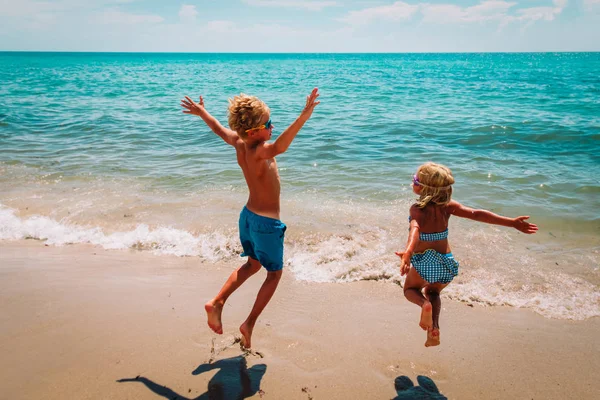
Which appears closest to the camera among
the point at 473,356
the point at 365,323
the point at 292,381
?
the point at 292,381

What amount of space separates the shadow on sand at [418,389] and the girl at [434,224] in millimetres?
438

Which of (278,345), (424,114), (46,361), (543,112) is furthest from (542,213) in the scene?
(543,112)

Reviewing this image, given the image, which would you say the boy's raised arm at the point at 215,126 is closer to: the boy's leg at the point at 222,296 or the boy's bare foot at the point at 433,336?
the boy's leg at the point at 222,296

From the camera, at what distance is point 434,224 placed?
2941 mm

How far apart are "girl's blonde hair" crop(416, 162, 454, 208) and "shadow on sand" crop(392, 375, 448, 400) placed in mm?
1195

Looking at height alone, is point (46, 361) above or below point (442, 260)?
below

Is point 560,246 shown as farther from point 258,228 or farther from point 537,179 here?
point 258,228

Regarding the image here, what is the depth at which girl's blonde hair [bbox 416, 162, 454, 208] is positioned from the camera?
2.81 meters

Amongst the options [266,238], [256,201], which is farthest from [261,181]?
[266,238]

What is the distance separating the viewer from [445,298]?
396cm

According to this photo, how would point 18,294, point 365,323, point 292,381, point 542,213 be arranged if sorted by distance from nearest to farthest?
point 292,381 → point 365,323 → point 18,294 → point 542,213

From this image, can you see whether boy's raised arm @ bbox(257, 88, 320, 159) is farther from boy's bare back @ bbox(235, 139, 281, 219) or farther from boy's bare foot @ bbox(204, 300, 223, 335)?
boy's bare foot @ bbox(204, 300, 223, 335)

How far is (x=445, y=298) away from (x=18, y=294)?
3.98m

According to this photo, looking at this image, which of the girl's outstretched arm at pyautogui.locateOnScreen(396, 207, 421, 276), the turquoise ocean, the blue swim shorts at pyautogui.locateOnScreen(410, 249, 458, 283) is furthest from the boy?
the turquoise ocean
